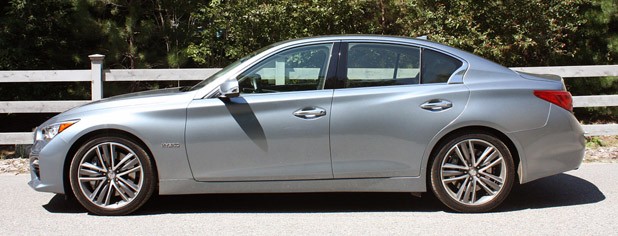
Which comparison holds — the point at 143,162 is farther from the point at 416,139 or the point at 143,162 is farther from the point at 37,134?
the point at 416,139

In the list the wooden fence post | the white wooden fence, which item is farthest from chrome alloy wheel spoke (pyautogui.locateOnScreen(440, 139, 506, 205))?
the wooden fence post

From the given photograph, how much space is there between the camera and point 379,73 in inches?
213

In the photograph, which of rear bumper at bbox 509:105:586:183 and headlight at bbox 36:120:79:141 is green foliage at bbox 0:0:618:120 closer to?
rear bumper at bbox 509:105:586:183

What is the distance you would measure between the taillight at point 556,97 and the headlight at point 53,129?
3984 millimetres

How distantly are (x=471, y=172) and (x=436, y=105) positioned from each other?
65 cm

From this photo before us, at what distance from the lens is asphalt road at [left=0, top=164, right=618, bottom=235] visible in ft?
16.3

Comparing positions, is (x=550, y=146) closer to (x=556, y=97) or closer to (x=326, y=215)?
(x=556, y=97)

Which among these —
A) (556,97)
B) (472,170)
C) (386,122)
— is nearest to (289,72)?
(386,122)

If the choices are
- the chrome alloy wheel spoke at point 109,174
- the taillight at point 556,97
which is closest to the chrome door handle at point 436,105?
the taillight at point 556,97

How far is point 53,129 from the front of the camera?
539 cm

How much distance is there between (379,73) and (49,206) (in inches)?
130

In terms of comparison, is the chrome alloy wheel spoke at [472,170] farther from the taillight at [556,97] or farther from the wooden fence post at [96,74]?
the wooden fence post at [96,74]

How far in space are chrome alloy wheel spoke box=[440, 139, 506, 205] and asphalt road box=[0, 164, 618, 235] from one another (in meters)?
0.20

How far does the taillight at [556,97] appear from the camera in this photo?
5.37 m
